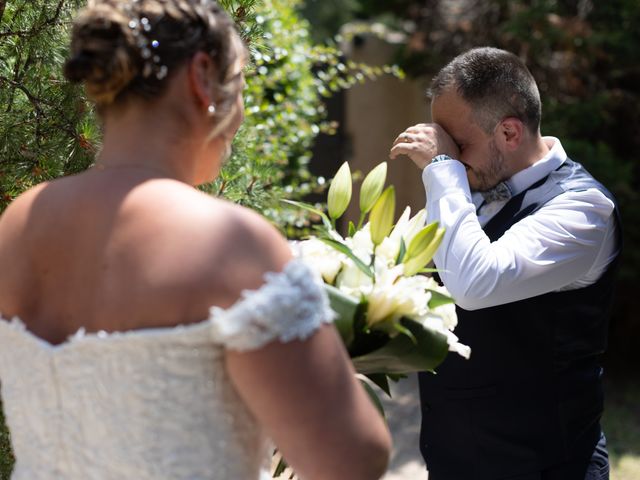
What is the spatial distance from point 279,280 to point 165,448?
32cm

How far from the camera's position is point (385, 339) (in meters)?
1.56

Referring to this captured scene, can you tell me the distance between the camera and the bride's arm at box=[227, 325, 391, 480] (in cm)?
119

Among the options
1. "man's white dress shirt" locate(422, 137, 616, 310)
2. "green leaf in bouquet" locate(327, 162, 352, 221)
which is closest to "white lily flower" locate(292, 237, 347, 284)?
"green leaf in bouquet" locate(327, 162, 352, 221)

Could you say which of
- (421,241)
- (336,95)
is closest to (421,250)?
(421,241)

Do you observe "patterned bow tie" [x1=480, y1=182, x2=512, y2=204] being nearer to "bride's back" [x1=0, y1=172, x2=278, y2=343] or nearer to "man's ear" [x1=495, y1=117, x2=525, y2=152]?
"man's ear" [x1=495, y1=117, x2=525, y2=152]

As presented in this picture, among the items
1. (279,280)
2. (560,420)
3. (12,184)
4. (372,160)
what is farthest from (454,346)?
(372,160)

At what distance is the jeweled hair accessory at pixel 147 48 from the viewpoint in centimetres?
128

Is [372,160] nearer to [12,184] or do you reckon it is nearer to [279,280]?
[12,184]

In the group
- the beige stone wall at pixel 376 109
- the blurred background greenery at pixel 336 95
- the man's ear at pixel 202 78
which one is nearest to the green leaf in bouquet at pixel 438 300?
the man's ear at pixel 202 78

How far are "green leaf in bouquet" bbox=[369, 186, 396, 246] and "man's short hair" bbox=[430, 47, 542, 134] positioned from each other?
96 centimetres

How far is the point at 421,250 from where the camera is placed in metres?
1.59

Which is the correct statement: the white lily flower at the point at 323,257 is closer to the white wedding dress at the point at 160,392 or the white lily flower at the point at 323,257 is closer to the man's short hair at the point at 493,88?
the white wedding dress at the point at 160,392

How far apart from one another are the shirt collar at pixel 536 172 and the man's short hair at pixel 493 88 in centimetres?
11

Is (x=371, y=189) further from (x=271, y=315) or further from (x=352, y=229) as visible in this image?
(x=271, y=315)
